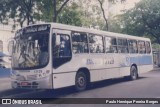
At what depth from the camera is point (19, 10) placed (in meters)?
26.1

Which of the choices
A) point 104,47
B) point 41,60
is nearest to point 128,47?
point 104,47

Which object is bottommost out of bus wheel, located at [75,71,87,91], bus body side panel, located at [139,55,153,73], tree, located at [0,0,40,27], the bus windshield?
bus wheel, located at [75,71,87,91]

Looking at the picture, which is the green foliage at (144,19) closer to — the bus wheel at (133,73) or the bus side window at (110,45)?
the bus wheel at (133,73)

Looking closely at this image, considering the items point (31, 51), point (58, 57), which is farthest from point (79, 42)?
point (31, 51)

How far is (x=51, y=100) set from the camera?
10625mm

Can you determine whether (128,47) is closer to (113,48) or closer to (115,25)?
(113,48)

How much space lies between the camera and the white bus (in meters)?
11.1

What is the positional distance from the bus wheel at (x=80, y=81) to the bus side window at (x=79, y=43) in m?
1.05

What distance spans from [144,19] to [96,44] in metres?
29.1

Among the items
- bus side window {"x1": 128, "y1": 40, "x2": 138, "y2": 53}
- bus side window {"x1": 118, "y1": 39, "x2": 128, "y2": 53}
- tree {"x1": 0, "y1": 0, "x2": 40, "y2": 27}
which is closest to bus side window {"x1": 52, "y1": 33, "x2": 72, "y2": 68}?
bus side window {"x1": 118, "y1": 39, "x2": 128, "y2": 53}

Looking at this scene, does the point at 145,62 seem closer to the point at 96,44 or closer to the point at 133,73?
the point at 133,73

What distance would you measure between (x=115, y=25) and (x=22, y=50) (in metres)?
41.6

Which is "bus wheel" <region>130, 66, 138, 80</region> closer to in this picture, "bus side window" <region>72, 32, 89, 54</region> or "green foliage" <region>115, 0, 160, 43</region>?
"bus side window" <region>72, 32, 89, 54</region>

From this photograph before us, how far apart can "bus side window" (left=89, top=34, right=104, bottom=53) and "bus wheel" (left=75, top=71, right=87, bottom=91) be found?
56.7 inches
